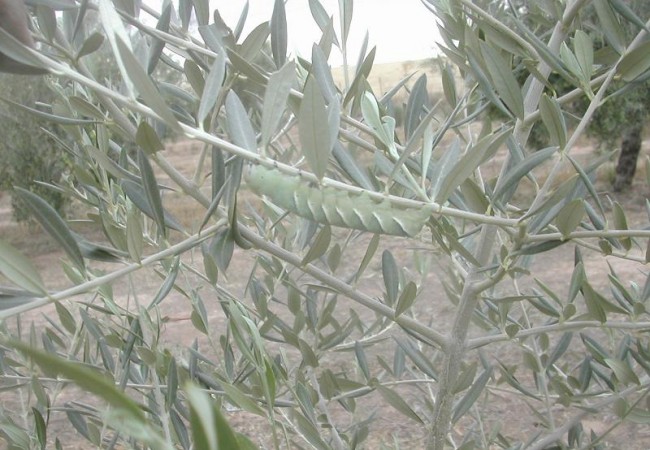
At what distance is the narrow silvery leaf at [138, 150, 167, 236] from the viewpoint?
597mm

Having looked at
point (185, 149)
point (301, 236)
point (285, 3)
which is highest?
point (285, 3)

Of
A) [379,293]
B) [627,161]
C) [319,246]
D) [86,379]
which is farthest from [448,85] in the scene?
[627,161]

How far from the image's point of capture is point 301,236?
0.95 meters

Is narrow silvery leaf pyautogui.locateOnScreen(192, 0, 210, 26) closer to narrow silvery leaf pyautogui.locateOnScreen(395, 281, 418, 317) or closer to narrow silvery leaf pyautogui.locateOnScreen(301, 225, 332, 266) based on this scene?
narrow silvery leaf pyautogui.locateOnScreen(301, 225, 332, 266)

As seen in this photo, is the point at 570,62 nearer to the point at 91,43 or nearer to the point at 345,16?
the point at 345,16

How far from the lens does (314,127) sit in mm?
460

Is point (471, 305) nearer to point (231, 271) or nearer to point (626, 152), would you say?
point (231, 271)

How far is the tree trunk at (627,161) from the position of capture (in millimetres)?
8602

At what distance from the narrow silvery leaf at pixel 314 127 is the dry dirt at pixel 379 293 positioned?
58 cm

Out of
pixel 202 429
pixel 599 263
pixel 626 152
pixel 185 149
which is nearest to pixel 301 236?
pixel 202 429

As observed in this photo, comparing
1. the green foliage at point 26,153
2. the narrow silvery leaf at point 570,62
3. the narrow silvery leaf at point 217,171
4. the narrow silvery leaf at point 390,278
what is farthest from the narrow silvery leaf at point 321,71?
the green foliage at point 26,153

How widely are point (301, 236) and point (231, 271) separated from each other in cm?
551

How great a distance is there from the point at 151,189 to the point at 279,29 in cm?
24

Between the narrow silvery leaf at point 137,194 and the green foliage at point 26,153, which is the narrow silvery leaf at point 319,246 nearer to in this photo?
the narrow silvery leaf at point 137,194
